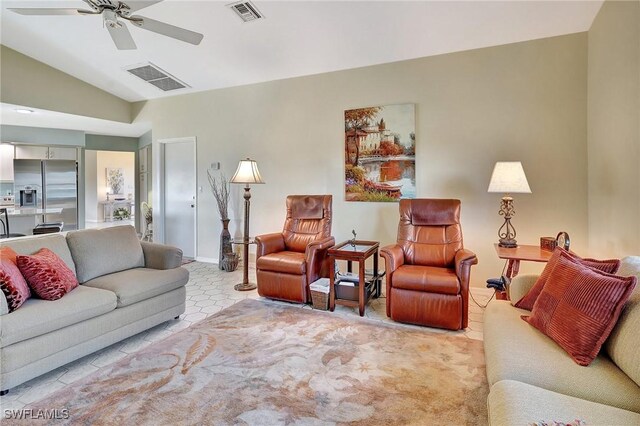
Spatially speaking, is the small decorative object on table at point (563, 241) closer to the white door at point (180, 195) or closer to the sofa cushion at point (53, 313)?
the sofa cushion at point (53, 313)

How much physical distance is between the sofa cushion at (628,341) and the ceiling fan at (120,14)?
3.09 meters

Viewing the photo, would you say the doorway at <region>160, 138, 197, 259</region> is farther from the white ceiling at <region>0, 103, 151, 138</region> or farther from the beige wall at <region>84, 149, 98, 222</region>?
the beige wall at <region>84, 149, 98, 222</region>

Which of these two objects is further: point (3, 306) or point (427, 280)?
point (427, 280)

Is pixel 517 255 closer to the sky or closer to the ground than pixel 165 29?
closer to the ground

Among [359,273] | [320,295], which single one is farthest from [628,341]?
[320,295]

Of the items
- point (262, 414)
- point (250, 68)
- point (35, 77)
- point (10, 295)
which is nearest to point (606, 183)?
point (262, 414)

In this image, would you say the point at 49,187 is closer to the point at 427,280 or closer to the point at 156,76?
the point at 156,76

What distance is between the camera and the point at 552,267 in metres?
1.90

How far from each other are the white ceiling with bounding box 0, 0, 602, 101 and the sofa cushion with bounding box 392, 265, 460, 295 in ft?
7.88

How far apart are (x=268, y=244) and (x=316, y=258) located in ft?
2.03

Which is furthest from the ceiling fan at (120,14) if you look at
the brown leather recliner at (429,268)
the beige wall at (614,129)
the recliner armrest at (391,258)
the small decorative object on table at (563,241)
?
the small decorative object on table at (563,241)

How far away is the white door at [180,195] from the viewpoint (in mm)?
5559

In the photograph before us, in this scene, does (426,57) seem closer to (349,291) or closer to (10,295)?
(349,291)

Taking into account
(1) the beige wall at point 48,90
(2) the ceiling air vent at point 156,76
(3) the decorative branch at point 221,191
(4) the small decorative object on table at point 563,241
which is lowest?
(4) the small decorative object on table at point 563,241
